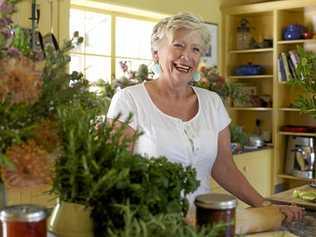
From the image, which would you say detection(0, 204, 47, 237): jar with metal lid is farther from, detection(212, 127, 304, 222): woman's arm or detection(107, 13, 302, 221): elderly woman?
detection(212, 127, 304, 222): woman's arm

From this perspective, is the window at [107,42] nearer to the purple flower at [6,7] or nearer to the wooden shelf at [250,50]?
the wooden shelf at [250,50]

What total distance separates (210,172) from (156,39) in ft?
1.69

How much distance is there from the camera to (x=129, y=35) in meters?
4.68

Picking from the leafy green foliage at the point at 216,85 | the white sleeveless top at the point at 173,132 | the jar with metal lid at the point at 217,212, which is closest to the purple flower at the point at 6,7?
the jar with metal lid at the point at 217,212

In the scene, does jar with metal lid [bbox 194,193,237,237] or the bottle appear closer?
jar with metal lid [bbox 194,193,237,237]

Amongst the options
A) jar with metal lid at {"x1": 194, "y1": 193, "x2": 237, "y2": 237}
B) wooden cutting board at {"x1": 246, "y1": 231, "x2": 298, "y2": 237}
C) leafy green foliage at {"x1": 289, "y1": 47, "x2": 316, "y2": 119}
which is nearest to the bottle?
leafy green foliage at {"x1": 289, "y1": 47, "x2": 316, "y2": 119}

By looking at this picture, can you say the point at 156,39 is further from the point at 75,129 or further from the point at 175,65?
the point at 75,129

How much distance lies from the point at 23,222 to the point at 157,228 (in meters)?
0.21

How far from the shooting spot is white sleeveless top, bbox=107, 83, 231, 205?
5.57 feet

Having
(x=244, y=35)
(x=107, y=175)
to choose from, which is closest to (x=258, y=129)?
(x=244, y=35)

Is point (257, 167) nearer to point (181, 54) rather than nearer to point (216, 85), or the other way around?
point (216, 85)

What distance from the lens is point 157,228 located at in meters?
0.81

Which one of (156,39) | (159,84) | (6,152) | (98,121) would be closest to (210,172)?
(159,84)

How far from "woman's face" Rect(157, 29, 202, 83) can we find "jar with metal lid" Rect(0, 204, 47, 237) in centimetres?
104
